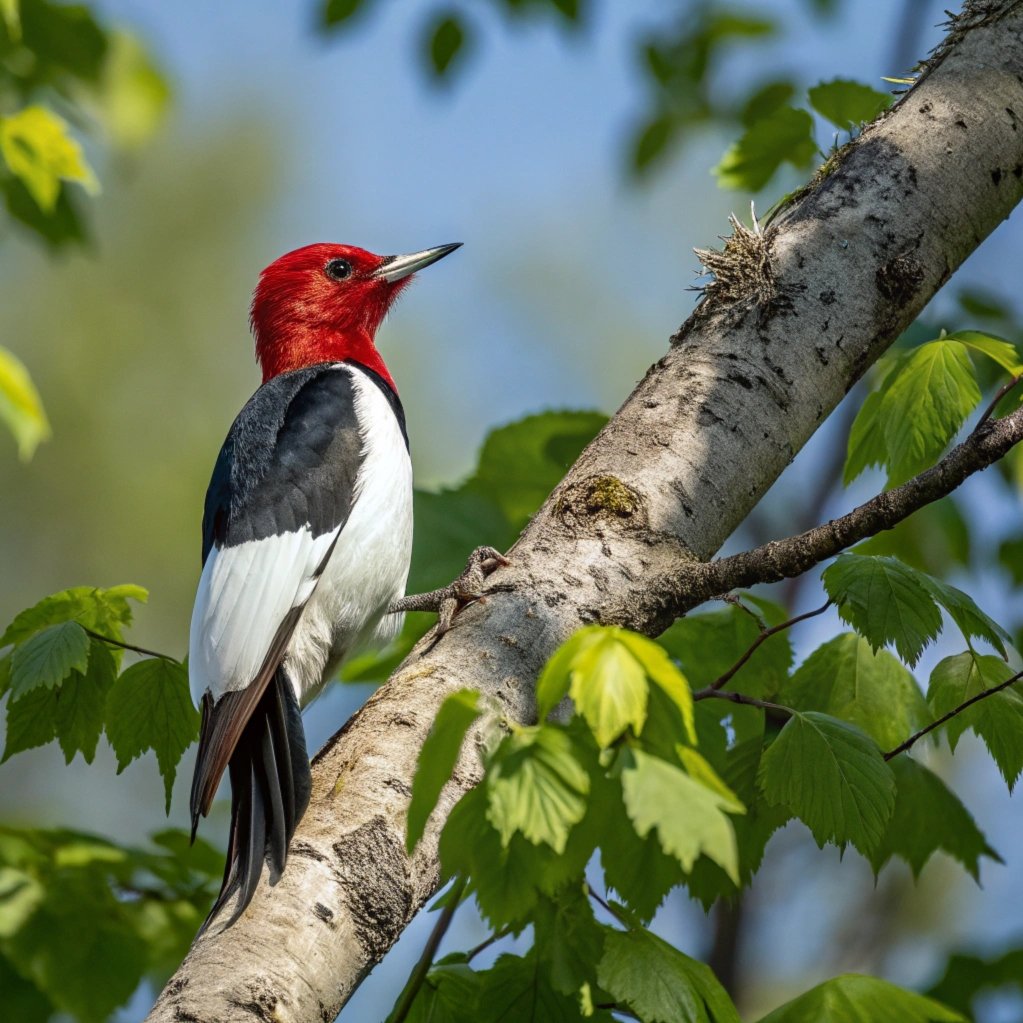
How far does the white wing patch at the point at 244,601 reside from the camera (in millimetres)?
2576

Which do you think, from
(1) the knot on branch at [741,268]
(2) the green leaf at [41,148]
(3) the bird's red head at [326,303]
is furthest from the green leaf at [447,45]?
(1) the knot on branch at [741,268]

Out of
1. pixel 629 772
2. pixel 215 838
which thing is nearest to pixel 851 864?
pixel 215 838

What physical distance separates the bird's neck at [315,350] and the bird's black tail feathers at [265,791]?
177 cm

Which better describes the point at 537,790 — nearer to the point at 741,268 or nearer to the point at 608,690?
the point at 608,690

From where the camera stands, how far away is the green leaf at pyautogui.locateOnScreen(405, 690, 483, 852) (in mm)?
1410

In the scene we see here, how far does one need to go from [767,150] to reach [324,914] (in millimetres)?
2064

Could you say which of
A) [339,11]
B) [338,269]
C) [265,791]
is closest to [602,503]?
[265,791]

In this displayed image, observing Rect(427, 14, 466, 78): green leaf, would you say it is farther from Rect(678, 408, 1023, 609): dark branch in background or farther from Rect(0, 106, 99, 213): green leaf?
Rect(678, 408, 1023, 609): dark branch in background

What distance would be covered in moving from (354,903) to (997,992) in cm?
179

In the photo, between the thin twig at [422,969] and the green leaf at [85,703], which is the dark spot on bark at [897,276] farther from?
the green leaf at [85,703]

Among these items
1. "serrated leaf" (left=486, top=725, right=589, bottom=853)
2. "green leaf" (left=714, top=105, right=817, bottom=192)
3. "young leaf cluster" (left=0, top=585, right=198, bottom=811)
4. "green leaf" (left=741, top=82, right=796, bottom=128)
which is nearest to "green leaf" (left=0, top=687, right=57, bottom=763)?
"young leaf cluster" (left=0, top=585, right=198, bottom=811)

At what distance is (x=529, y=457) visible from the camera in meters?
3.36

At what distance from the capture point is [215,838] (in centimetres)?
523

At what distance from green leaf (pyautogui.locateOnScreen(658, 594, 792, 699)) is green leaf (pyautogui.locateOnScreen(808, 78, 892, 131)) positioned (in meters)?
1.11
